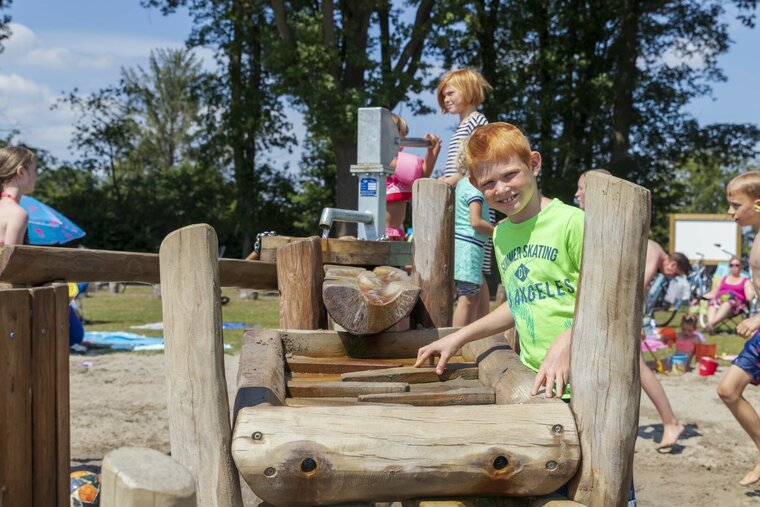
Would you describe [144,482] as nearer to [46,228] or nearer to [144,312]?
[46,228]

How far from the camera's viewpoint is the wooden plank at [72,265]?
3287mm

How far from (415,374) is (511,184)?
35.7 inches

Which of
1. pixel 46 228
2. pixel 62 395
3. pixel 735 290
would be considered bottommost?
pixel 735 290

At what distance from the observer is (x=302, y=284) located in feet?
14.0

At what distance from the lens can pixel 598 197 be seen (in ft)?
8.19

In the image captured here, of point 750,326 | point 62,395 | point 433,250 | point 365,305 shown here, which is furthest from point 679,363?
point 62,395

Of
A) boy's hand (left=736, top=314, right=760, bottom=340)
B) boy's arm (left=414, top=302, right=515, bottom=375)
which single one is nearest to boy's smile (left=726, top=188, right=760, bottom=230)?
boy's hand (left=736, top=314, right=760, bottom=340)

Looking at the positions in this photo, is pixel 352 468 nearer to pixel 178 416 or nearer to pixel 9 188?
pixel 178 416

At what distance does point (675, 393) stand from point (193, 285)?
19.5ft

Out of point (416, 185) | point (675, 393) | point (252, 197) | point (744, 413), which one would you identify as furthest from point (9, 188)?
point (252, 197)

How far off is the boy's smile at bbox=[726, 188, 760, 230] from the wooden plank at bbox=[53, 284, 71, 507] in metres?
3.32

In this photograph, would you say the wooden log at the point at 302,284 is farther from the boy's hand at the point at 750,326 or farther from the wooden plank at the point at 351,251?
the boy's hand at the point at 750,326

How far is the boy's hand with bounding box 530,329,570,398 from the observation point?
2693 millimetres

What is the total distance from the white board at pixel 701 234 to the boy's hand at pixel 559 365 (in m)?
18.0
